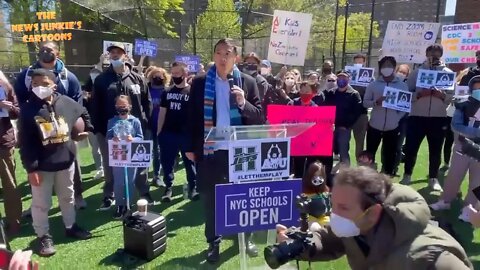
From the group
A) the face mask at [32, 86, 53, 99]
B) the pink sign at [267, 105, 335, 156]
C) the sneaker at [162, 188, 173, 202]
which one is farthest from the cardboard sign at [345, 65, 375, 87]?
the face mask at [32, 86, 53, 99]

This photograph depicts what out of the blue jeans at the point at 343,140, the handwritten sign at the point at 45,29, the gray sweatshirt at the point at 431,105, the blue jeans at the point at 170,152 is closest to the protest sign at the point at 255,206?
A: the blue jeans at the point at 170,152

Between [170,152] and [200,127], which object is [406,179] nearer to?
[170,152]

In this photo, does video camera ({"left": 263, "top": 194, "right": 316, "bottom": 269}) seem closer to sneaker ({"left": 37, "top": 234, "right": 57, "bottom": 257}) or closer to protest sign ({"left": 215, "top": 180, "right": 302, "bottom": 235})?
protest sign ({"left": 215, "top": 180, "right": 302, "bottom": 235})

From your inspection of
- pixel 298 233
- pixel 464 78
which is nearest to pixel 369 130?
pixel 464 78

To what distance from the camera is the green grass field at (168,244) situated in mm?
4535

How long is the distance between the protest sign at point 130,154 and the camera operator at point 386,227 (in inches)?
140

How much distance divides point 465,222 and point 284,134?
9.42 ft

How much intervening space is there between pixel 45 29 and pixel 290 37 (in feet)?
59.4

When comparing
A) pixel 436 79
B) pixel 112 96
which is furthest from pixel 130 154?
pixel 436 79

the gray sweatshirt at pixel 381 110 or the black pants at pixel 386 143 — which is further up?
the gray sweatshirt at pixel 381 110

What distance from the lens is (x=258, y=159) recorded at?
12.4 feet

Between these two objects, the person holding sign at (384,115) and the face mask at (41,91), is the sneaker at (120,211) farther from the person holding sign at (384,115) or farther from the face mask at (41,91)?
the person holding sign at (384,115)

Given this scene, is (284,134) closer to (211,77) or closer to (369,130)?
(211,77)

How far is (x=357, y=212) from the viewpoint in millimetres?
2148
